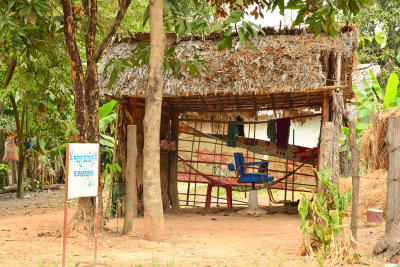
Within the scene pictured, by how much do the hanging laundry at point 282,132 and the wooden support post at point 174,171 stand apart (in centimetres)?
178

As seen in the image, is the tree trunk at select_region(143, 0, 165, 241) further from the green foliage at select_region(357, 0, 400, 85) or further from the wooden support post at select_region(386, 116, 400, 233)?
the green foliage at select_region(357, 0, 400, 85)

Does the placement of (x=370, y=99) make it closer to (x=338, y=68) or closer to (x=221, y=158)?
(x=221, y=158)

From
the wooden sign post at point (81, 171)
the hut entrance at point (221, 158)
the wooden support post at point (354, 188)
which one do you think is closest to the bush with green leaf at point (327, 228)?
the wooden support post at point (354, 188)

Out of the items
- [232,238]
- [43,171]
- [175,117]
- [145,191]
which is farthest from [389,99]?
[43,171]

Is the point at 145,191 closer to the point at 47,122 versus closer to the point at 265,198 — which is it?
the point at 47,122

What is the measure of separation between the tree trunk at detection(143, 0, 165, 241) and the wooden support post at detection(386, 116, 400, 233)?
7.18 ft

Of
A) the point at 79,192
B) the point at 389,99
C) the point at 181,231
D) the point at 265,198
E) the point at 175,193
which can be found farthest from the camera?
the point at 265,198

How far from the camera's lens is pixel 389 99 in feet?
29.7

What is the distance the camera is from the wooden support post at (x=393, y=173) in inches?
169

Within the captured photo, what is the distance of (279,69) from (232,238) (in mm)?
2356

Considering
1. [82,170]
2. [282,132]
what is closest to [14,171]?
[282,132]

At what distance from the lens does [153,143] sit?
4.92m

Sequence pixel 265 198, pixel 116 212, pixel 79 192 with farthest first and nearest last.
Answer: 1. pixel 265 198
2. pixel 116 212
3. pixel 79 192

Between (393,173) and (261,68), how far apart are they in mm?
2705
